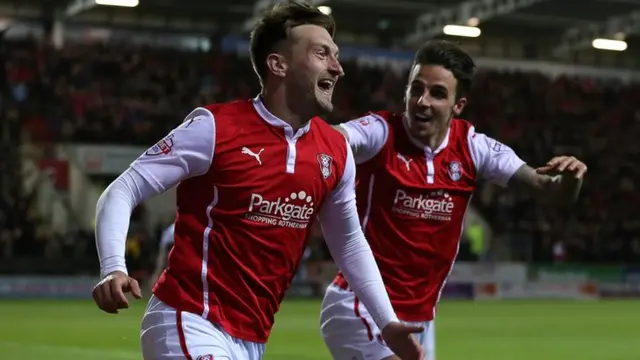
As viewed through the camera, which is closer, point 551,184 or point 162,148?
point 162,148

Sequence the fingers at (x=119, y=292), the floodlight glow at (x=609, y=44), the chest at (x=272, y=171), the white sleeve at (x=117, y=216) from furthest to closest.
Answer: the floodlight glow at (x=609, y=44), the chest at (x=272, y=171), the white sleeve at (x=117, y=216), the fingers at (x=119, y=292)

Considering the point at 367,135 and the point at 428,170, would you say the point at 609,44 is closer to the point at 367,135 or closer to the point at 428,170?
the point at 428,170

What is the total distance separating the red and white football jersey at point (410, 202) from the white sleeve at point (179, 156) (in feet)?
5.38

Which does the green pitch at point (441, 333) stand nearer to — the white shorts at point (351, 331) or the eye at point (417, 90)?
the white shorts at point (351, 331)

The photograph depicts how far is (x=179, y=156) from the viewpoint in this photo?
3.95 metres

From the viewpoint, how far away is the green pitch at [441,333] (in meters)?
12.9

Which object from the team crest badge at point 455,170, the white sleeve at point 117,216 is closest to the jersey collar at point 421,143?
the team crest badge at point 455,170

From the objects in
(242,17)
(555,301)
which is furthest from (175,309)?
(242,17)

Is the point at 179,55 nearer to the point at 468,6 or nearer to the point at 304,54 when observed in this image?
the point at 468,6

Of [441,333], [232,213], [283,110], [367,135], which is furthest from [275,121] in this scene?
[441,333]

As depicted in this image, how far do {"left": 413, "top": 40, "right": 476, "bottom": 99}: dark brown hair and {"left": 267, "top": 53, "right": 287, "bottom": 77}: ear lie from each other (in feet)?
5.65

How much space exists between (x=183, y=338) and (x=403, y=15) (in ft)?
98.9

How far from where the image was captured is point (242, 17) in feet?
111

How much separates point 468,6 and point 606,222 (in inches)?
273
